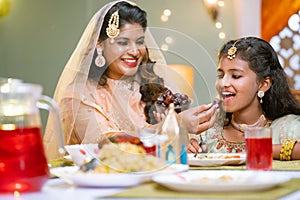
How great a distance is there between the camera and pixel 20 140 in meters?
1.30

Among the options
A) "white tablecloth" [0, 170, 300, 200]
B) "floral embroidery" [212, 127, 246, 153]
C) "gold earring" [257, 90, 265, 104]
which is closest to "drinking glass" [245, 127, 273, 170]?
"white tablecloth" [0, 170, 300, 200]

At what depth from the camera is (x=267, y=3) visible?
5.42 meters

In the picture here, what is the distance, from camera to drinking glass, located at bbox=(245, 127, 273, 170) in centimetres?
175

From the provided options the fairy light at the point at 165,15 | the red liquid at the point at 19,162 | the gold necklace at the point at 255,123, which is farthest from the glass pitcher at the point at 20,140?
the fairy light at the point at 165,15

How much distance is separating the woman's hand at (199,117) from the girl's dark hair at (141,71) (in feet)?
0.36

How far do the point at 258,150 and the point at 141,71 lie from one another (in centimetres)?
47

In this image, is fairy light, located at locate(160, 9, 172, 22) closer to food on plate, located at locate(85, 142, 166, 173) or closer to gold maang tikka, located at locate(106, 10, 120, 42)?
gold maang tikka, located at locate(106, 10, 120, 42)

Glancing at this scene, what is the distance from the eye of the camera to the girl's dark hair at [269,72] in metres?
3.00

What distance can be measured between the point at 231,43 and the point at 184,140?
134cm

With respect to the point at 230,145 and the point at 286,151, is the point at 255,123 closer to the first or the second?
the point at 230,145

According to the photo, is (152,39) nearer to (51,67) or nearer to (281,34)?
(51,67)

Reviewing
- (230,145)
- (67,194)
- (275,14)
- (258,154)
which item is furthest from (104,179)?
(275,14)

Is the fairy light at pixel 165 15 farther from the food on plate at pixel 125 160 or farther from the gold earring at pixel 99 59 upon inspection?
the food on plate at pixel 125 160

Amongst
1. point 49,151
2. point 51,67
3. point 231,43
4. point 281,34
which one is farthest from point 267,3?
point 49,151
